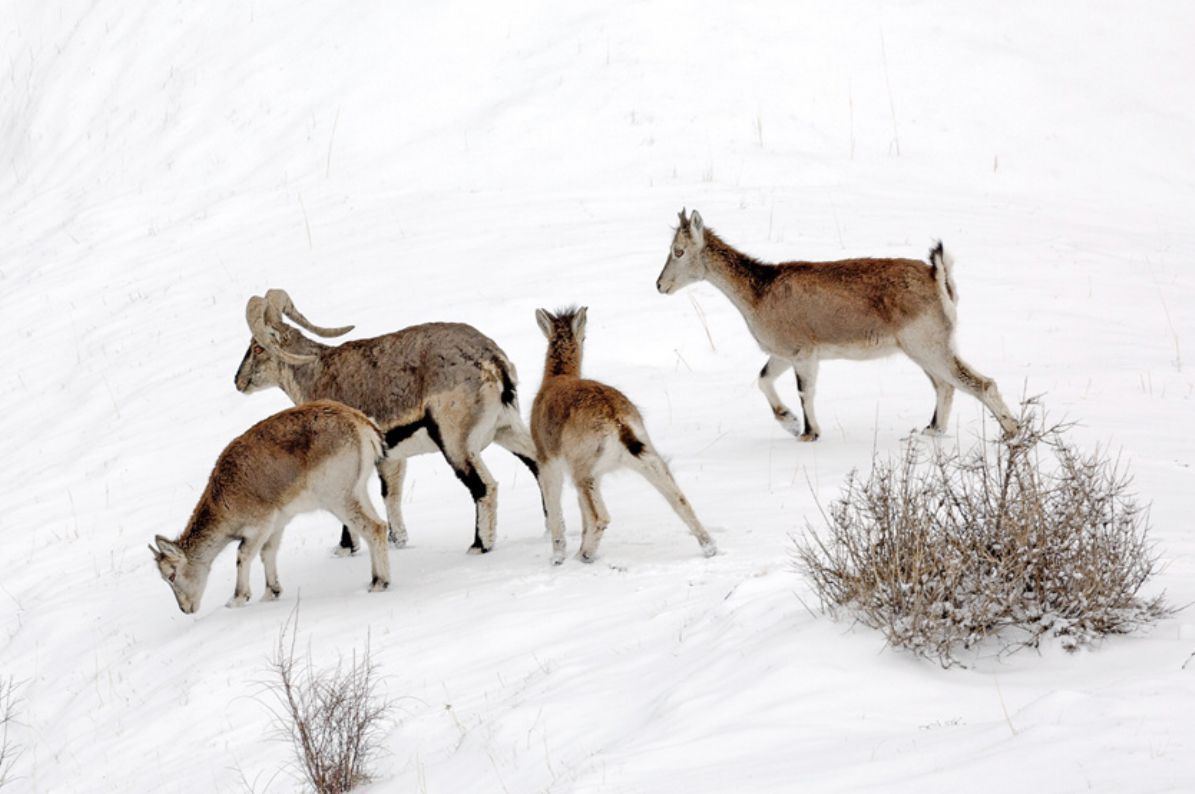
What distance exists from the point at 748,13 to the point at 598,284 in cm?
1134

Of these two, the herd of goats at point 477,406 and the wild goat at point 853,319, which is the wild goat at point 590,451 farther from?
the wild goat at point 853,319

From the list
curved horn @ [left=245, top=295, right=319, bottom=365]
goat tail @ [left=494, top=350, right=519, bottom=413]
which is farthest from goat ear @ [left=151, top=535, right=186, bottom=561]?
goat tail @ [left=494, top=350, right=519, bottom=413]

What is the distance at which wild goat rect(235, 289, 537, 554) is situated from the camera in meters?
10.7

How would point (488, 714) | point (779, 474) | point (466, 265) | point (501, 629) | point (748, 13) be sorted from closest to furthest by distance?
1. point (488, 714)
2. point (501, 629)
3. point (779, 474)
4. point (466, 265)
5. point (748, 13)

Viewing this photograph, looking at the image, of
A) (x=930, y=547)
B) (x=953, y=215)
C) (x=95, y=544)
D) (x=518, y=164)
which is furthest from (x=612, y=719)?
(x=518, y=164)

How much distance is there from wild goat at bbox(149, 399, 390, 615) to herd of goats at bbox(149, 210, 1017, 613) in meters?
0.01

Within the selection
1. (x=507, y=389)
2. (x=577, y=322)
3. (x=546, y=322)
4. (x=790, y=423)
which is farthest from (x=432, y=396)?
(x=790, y=423)

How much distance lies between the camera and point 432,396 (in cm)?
1081

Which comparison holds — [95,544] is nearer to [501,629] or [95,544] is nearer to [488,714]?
[501,629]

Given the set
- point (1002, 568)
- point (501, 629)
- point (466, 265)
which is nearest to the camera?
point (1002, 568)

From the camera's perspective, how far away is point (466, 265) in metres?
18.9

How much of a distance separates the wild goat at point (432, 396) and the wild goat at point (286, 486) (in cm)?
56

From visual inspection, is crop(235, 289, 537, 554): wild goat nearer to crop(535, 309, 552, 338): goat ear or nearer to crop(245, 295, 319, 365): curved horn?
crop(245, 295, 319, 365): curved horn

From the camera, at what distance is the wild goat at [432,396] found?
10734 millimetres
